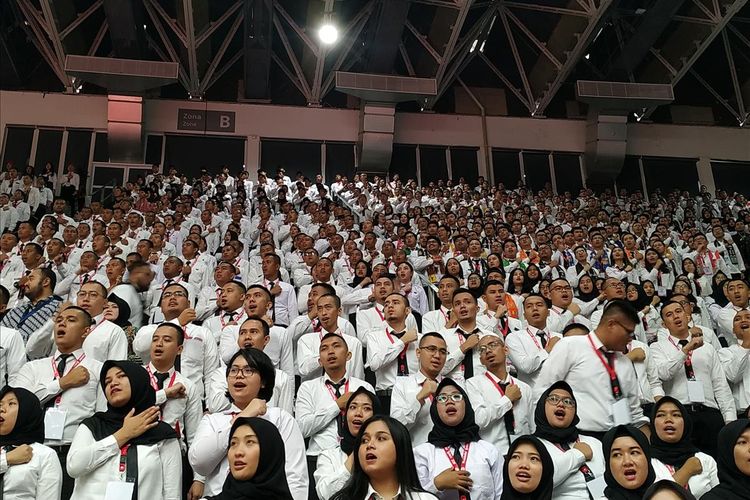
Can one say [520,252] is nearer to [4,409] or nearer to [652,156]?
[4,409]

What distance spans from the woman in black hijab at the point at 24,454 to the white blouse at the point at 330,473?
1.29 meters

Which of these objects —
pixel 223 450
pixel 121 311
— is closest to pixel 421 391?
pixel 223 450

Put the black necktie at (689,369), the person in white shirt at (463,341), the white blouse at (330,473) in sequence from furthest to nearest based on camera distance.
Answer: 1. the black necktie at (689,369)
2. the person in white shirt at (463,341)
3. the white blouse at (330,473)

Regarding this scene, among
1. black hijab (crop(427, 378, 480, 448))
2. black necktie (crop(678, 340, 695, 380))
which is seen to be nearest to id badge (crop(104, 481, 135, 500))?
black hijab (crop(427, 378, 480, 448))

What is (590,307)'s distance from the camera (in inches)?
264

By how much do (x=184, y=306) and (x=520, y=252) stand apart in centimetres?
523

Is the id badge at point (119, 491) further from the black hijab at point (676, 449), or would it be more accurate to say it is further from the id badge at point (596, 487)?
the black hijab at point (676, 449)

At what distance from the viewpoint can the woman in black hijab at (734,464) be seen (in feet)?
9.36

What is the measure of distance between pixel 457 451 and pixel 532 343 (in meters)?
1.75

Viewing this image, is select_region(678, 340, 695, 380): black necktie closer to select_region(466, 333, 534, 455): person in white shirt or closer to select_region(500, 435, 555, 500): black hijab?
select_region(466, 333, 534, 455): person in white shirt

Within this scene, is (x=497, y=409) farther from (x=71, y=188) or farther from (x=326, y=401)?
(x=71, y=188)

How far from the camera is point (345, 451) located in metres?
3.37

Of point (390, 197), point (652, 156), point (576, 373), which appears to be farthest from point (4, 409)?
point (652, 156)

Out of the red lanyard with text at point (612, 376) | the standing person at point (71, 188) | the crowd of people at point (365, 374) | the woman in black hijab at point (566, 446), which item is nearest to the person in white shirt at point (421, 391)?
the crowd of people at point (365, 374)
